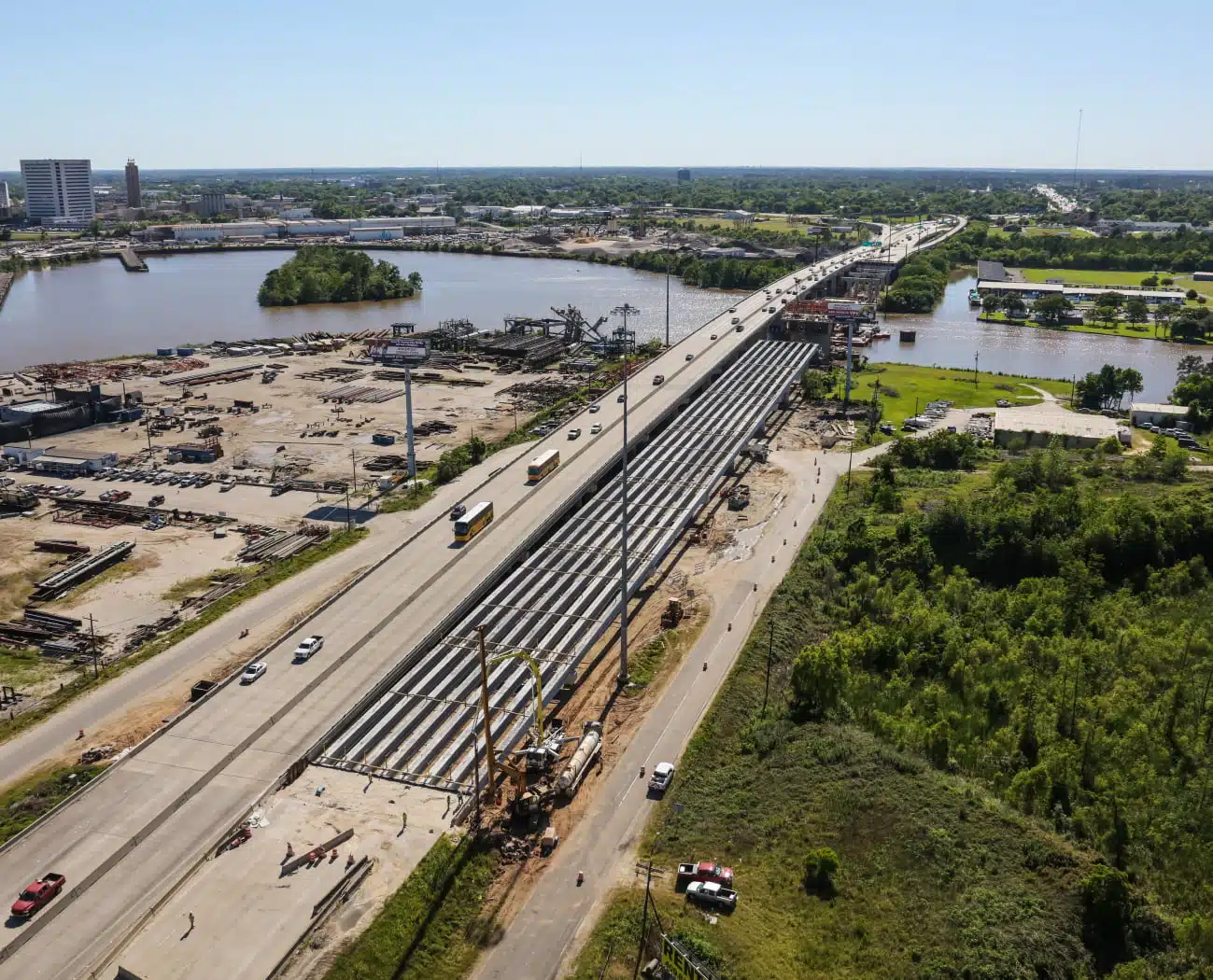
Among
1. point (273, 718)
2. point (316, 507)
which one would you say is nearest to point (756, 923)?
point (273, 718)

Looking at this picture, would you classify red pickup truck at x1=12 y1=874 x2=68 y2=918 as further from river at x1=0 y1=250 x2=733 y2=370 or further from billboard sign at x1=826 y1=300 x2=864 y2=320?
river at x1=0 y1=250 x2=733 y2=370

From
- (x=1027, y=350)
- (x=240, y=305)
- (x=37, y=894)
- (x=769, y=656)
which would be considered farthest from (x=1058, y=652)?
(x=240, y=305)

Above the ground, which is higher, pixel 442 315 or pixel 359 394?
pixel 442 315

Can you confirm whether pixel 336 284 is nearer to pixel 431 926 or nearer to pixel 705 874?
pixel 431 926

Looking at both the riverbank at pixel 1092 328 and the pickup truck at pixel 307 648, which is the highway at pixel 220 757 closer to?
the pickup truck at pixel 307 648

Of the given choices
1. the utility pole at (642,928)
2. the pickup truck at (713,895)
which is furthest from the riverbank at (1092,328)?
the utility pole at (642,928)

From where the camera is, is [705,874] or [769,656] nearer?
[705,874]

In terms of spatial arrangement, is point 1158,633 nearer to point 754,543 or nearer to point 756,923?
point 754,543
